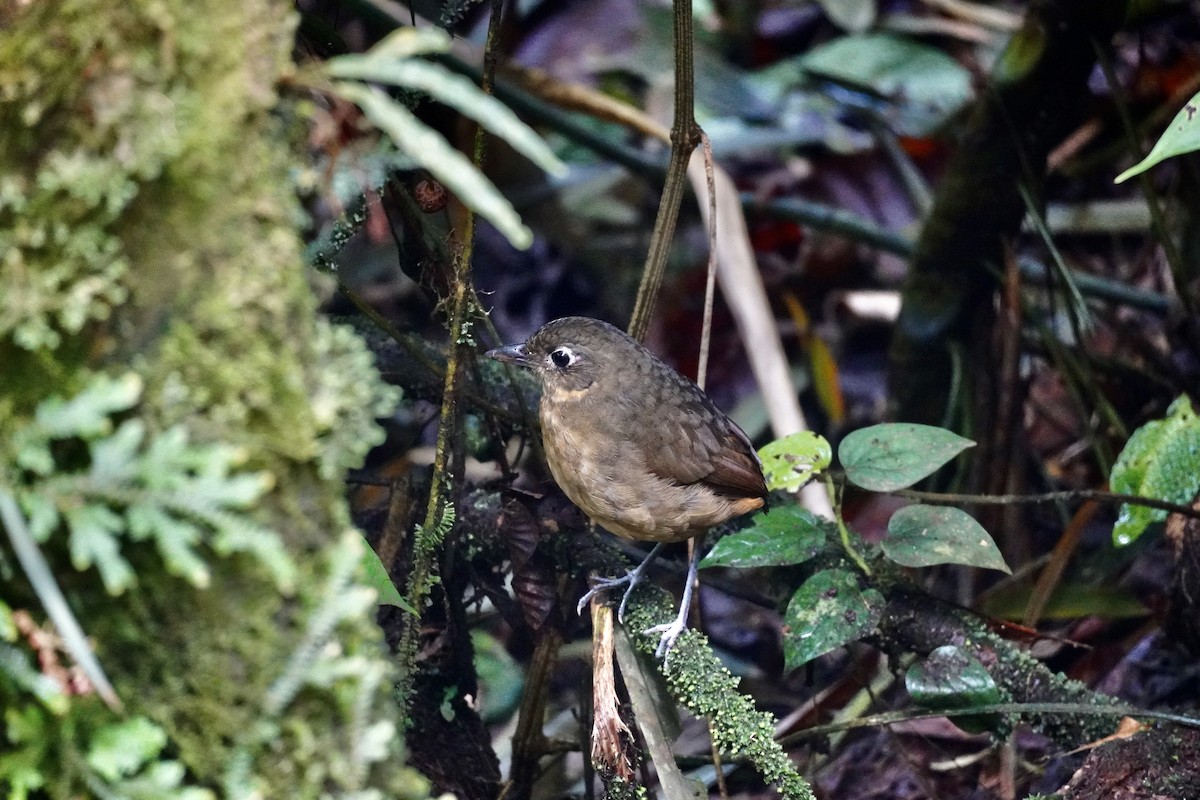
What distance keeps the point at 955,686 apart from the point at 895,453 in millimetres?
592

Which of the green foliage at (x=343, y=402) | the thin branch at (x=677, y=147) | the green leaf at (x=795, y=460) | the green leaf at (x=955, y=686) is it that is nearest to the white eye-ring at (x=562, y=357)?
the thin branch at (x=677, y=147)

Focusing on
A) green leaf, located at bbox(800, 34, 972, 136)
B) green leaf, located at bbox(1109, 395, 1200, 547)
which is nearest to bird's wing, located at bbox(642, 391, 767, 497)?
green leaf, located at bbox(1109, 395, 1200, 547)

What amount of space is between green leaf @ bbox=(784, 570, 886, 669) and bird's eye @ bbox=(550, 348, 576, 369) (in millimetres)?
966

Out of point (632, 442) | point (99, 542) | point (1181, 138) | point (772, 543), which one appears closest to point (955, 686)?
point (772, 543)

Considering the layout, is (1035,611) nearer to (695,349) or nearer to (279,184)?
(695,349)

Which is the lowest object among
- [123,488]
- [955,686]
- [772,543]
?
[955,686]

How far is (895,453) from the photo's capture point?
2.81m

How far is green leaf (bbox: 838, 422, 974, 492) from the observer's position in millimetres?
2746

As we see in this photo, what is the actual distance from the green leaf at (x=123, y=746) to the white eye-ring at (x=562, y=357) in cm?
207

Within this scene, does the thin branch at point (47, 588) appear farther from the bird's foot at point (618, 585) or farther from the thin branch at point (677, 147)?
the thin branch at point (677, 147)

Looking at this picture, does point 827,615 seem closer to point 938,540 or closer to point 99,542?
point 938,540

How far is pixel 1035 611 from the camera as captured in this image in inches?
143

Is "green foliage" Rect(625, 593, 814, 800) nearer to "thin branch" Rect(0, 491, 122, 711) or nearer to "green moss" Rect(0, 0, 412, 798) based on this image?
"green moss" Rect(0, 0, 412, 798)

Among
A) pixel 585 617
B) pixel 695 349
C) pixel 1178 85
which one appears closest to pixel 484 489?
pixel 585 617
